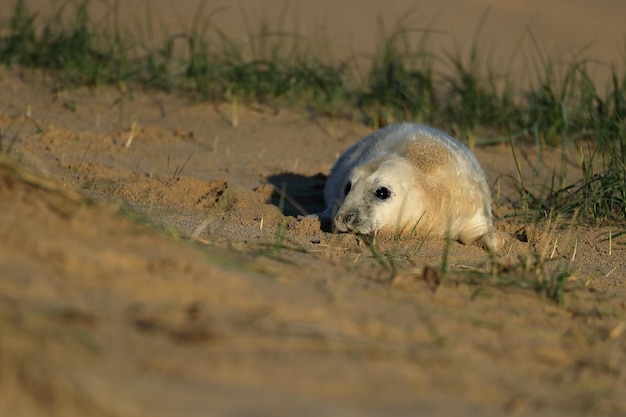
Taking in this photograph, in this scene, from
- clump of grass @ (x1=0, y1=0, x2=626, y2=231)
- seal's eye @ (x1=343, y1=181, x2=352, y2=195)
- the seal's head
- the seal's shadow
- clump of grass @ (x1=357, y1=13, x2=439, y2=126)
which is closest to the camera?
the seal's head

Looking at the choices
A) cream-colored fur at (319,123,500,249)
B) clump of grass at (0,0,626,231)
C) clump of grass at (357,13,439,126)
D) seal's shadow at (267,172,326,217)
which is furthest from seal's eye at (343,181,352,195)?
clump of grass at (357,13,439,126)

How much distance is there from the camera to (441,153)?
4.81 meters

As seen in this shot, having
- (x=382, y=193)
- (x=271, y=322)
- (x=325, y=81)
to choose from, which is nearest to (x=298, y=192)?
(x=382, y=193)

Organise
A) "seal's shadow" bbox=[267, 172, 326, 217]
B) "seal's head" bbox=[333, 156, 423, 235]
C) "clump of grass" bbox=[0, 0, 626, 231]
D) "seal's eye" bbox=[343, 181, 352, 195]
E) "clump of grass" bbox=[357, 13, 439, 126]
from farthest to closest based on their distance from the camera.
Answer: "clump of grass" bbox=[357, 13, 439, 126] → "clump of grass" bbox=[0, 0, 626, 231] → "seal's shadow" bbox=[267, 172, 326, 217] → "seal's eye" bbox=[343, 181, 352, 195] → "seal's head" bbox=[333, 156, 423, 235]

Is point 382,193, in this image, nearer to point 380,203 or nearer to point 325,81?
point 380,203

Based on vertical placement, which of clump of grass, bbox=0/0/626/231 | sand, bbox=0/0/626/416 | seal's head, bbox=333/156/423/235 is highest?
clump of grass, bbox=0/0/626/231

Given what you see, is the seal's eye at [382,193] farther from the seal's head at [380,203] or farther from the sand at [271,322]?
the sand at [271,322]

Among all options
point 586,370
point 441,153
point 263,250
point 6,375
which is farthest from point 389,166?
point 6,375

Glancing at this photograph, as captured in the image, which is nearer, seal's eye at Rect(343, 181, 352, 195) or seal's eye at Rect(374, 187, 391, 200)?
seal's eye at Rect(374, 187, 391, 200)

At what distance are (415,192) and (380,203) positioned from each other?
6.5 inches

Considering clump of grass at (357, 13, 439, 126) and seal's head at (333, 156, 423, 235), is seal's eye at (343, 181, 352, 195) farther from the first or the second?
clump of grass at (357, 13, 439, 126)

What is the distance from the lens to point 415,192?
4.46 meters

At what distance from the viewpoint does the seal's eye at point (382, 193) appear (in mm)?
4445

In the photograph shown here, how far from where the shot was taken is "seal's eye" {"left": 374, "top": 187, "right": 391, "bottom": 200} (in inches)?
175
